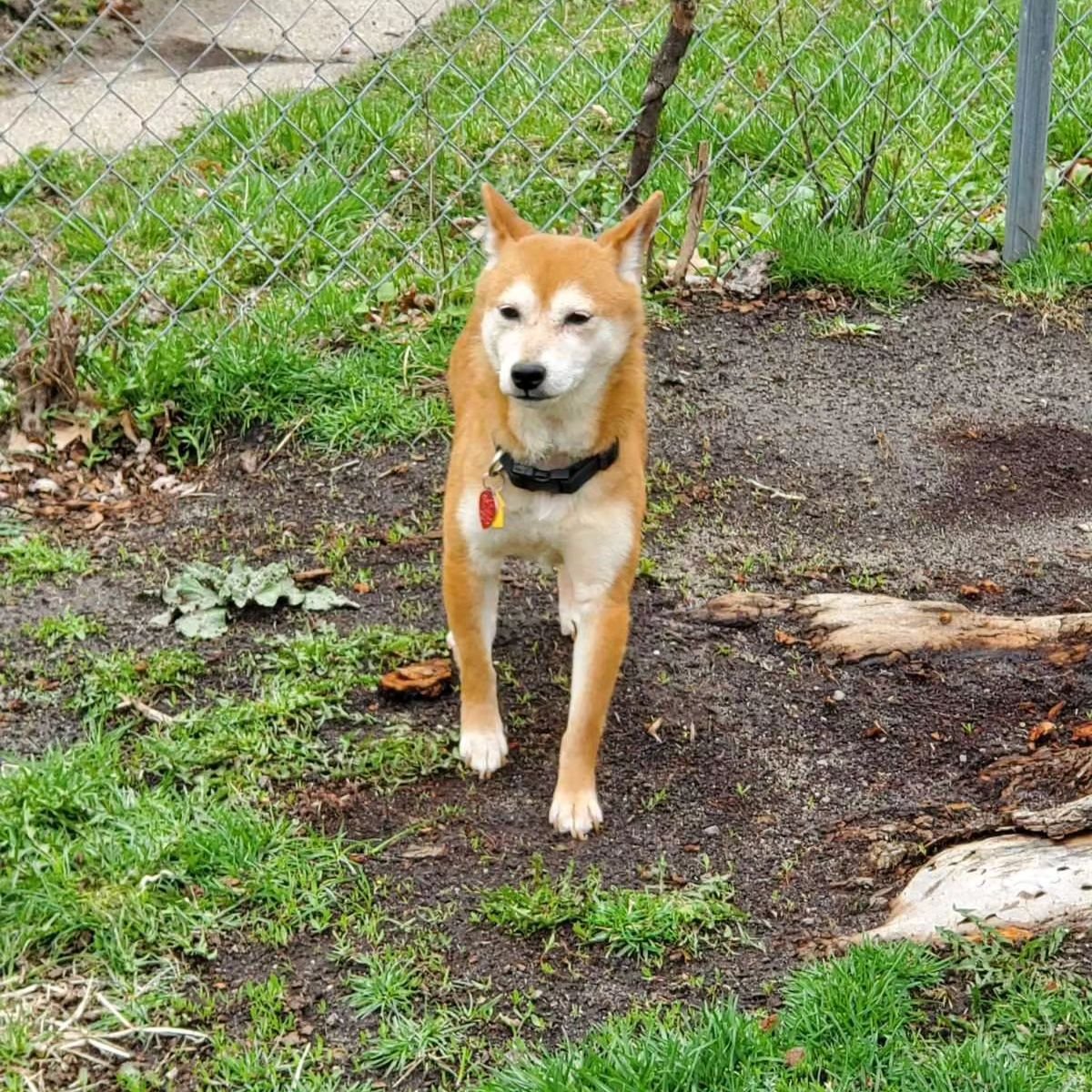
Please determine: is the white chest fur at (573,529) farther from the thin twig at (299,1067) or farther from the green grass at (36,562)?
the green grass at (36,562)

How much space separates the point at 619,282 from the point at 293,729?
3.98 ft

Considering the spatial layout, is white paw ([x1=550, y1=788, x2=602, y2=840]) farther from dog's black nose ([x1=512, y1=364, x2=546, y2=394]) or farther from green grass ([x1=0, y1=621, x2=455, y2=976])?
dog's black nose ([x1=512, y1=364, x2=546, y2=394])

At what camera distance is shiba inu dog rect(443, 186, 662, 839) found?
3.08 metres

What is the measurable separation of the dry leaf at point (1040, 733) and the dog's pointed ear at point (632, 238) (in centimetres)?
129

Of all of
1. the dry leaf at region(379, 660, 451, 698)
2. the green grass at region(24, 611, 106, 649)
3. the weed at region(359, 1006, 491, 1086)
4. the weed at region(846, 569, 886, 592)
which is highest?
the green grass at region(24, 611, 106, 649)

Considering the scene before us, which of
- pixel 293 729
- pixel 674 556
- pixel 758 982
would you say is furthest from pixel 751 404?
pixel 758 982

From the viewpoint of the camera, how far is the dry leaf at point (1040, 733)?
3205 mm

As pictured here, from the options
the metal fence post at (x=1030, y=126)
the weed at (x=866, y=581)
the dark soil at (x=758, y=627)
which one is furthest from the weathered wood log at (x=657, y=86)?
the weed at (x=866, y=581)

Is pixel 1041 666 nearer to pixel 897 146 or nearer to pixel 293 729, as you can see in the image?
pixel 293 729

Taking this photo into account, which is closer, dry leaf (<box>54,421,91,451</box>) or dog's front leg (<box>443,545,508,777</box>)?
dog's front leg (<box>443,545,508,777</box>)

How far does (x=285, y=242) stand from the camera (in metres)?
5.38

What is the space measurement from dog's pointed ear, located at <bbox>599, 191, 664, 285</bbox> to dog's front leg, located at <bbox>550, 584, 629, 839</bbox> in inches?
27.9

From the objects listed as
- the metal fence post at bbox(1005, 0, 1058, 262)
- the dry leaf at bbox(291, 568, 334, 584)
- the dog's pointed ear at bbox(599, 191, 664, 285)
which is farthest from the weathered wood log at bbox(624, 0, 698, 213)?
the dry leaf at bbox(291, 568, 334, 584)

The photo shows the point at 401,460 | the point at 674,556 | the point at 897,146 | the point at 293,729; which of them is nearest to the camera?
the point at 293,729
